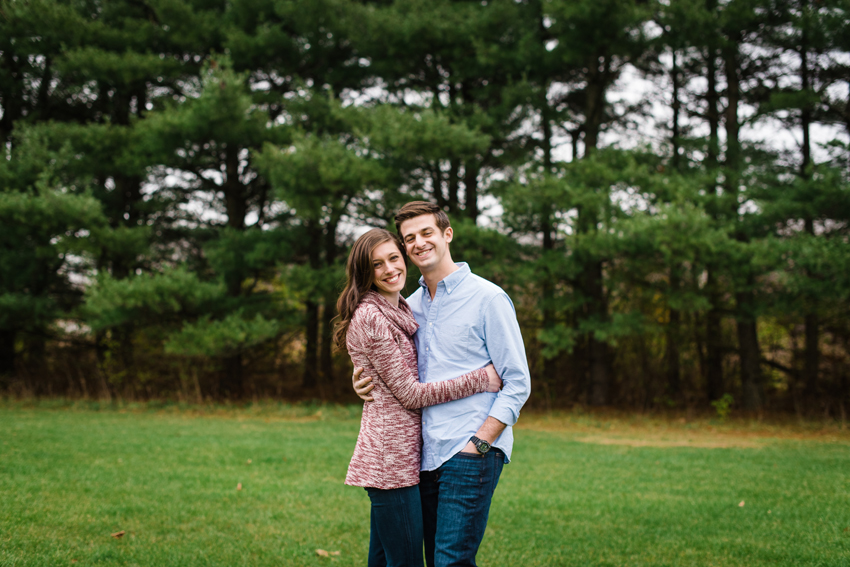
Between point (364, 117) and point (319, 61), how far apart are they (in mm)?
4002

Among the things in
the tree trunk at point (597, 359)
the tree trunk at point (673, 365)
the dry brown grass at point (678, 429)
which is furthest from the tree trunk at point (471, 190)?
the tree trunk at point (673, 365)

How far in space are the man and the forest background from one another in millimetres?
8674

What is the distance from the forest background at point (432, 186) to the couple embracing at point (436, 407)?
8.76m

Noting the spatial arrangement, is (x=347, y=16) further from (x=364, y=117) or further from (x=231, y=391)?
(x=231, y=391)

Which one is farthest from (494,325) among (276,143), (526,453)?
(276,143)

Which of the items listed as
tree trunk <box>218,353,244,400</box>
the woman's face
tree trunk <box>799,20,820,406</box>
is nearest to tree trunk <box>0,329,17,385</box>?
tree trunk <box>218,353,244,400</box>

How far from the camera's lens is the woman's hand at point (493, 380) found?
2.21 m

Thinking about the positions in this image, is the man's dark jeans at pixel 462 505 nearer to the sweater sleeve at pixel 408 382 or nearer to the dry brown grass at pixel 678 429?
the sweater sleeve at pixel 408 382

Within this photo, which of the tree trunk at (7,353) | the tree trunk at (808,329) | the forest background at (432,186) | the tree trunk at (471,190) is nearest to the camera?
the forest background at (432,186)

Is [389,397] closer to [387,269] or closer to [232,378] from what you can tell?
[387,269]

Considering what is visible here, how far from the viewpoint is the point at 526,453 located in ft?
28.2

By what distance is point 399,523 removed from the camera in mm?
2219

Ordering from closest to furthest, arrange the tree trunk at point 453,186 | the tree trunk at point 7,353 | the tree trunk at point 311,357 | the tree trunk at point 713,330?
Answer: the tree trunk at point 453,186, the tree trunk at point 713,330, the tree trunk at point 7,353, the tree trunk at point 311,357

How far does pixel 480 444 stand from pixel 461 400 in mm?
171
